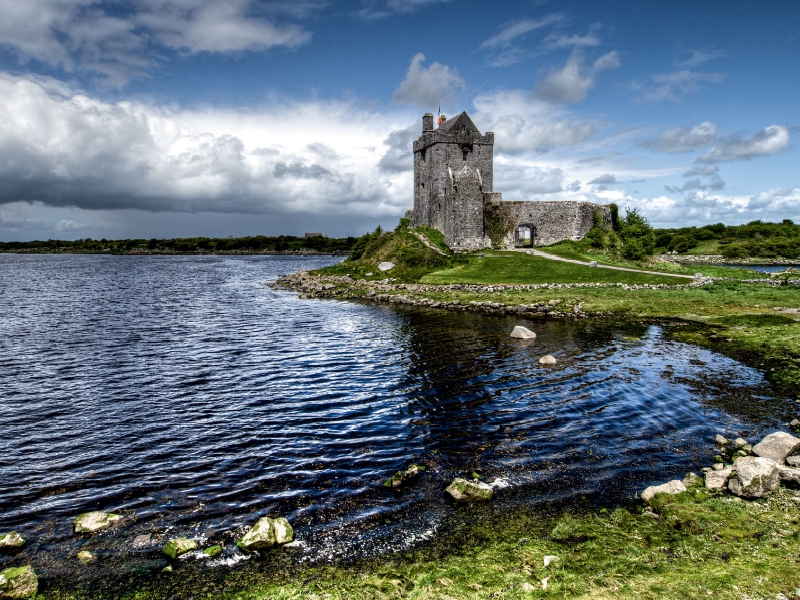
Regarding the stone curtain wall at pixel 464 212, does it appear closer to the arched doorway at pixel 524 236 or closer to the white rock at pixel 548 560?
the arched doorway at pixel 524 236

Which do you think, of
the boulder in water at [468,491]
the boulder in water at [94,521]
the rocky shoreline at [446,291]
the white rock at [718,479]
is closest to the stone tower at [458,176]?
the rocky shoreline at [446,291]

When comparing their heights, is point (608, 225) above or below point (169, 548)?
above

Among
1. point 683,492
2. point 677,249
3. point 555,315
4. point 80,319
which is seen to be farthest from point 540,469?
point 677,249

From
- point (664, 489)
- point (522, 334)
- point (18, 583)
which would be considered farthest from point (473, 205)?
point (18, 583)

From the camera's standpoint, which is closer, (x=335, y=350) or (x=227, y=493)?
(x=227, y=493)

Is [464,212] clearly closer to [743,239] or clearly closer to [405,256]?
[405,256]

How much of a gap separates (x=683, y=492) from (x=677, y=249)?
145726 millimetres

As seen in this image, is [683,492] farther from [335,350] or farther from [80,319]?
[80,319]

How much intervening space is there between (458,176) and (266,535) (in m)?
57.8

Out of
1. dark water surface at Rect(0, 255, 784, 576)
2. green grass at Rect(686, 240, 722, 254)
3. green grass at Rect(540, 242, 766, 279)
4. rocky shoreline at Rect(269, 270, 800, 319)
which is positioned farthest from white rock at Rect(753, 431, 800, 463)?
green grass at Rect(686, 240, 722, 254)

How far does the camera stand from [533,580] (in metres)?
8.11

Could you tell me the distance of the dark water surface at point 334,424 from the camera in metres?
11.0

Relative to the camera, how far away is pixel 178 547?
9.27 m

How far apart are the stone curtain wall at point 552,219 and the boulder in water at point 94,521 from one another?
200 ft
